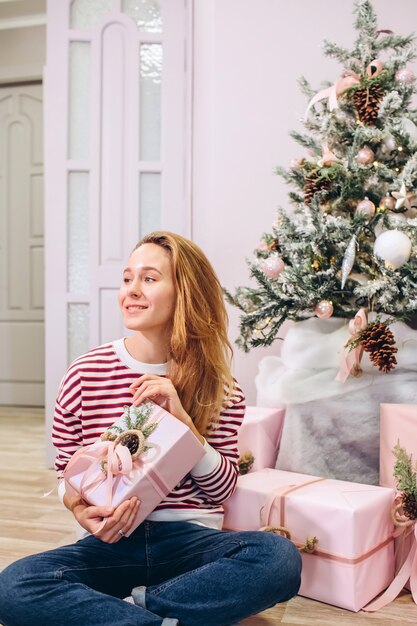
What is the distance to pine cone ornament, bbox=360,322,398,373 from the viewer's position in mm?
1604

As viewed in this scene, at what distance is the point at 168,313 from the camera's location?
1.35 m

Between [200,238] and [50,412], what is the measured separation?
961mm

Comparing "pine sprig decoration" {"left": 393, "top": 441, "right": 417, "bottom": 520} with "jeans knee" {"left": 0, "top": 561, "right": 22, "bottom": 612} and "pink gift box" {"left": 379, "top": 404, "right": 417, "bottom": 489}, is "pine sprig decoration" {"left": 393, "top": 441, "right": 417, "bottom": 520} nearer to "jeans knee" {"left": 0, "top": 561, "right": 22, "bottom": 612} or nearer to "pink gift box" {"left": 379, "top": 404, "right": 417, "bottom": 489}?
"pink gift box" {"left": 379, "top": 404, "right": 417, "bottom": 489}

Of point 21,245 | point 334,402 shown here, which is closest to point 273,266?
point 334,402

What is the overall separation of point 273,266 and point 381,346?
37 centimetres

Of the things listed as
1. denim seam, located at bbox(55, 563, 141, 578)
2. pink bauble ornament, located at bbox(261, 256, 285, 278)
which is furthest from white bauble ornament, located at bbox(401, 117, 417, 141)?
denim seam, located at bbox(55, 563, 141, 578)

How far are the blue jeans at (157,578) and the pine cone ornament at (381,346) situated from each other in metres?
0.56

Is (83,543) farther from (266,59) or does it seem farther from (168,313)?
(266,59)

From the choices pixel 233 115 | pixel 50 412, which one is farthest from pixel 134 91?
pixel 50 412

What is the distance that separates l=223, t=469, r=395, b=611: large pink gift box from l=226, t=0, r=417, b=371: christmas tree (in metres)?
0.42

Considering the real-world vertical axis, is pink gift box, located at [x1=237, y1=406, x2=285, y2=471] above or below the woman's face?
below

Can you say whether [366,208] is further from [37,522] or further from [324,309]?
[37,522]

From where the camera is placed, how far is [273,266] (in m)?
1.79

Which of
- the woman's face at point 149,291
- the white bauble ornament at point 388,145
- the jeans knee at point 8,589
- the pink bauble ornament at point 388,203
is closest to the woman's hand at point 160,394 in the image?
the woman's face at point 149,291
